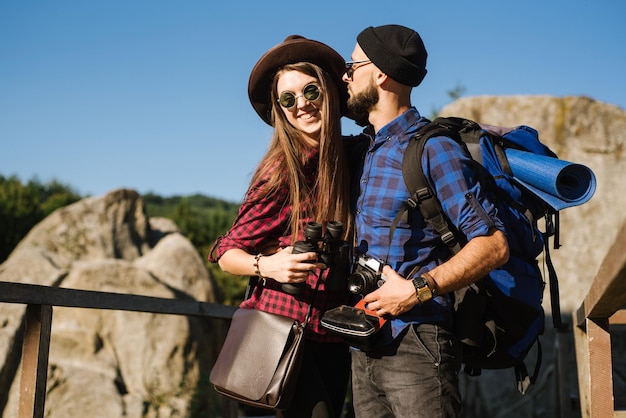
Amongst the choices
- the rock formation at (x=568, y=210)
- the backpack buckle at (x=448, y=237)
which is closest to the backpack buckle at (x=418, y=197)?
the backpack buckle at (x=448, y=237)

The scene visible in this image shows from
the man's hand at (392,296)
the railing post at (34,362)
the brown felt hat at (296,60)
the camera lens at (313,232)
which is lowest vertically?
the railing post at (34,362)

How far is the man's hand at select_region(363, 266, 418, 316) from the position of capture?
6.95 feet

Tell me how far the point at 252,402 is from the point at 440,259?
2.80ft

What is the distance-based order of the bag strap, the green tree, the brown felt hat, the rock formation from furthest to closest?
the green tree, the rock formation, the brown felt hat, the bag strap

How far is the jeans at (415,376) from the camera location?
214 cm

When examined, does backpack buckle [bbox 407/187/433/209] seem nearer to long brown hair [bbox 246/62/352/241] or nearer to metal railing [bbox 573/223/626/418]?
long brown hair [bbox 246/62/352/241]

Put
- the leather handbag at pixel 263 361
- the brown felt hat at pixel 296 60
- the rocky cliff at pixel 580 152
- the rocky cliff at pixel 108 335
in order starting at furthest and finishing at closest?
the rocky cliff at pixel 580 152 → the rocky cliff at pixel 108 335 → the brown felt hat at pixel 296 60 → the leather handbag at pixel 263 361

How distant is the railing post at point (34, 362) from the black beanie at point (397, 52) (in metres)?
1.63

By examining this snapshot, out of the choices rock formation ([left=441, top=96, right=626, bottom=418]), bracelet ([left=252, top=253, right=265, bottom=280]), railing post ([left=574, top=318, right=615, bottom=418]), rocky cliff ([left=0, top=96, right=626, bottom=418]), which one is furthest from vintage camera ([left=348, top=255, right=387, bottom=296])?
rock formation ([left=441, top=96, right=626, bottom=418])

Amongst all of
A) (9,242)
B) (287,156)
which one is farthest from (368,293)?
(9,242)

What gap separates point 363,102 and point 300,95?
262mm

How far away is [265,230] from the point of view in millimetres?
2605

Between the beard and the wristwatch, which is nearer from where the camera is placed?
the wristwatch

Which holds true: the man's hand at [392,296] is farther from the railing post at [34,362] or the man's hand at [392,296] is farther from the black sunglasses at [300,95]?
the railing post at [34,362]
